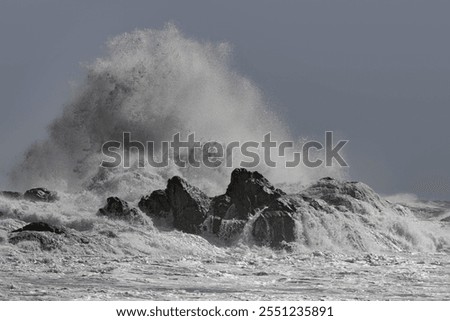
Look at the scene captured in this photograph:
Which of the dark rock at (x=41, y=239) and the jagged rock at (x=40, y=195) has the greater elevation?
the jagged rock at (x=40, y=195)

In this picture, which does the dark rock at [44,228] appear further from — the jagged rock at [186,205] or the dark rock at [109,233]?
the jagged rock at [186,205]

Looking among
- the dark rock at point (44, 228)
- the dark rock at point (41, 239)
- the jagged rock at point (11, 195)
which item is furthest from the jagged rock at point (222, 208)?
the jagged rock at point (11, 195)

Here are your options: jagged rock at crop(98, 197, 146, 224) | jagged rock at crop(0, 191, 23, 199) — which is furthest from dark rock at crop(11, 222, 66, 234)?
jagged rock at crop(0, 191, 23, 199)

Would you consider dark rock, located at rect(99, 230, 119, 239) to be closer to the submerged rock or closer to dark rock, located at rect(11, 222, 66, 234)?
the submerged rock

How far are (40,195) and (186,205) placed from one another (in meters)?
7.29

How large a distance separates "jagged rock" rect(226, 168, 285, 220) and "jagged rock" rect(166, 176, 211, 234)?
963mm

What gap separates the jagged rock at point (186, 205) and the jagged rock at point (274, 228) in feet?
6.32

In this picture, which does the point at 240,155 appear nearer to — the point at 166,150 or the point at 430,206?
the point at 166,150

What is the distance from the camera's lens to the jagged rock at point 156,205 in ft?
103

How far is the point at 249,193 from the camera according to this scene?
102 feet

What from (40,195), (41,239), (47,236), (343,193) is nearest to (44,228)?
(47,236)

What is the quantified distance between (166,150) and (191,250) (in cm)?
1981

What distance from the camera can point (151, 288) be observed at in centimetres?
1938

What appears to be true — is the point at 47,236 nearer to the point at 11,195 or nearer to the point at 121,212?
the point at 121,212
